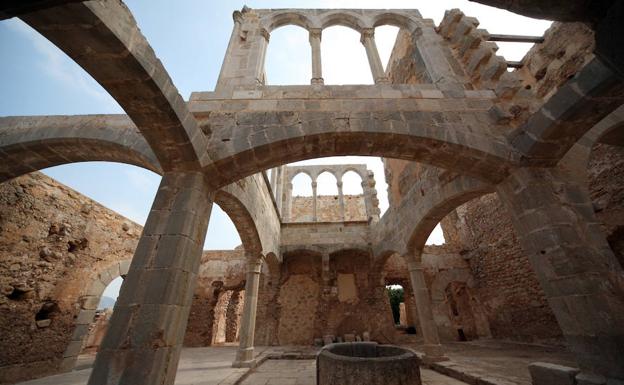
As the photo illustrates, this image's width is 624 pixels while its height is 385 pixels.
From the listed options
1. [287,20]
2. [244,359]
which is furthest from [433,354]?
[287,20]

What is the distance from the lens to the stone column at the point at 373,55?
4.96 m

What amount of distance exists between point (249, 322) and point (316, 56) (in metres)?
6.17

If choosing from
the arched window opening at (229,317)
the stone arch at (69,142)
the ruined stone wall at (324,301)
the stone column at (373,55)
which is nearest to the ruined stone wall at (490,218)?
the stone column at (373,55)

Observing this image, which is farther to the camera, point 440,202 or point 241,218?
point 241,218

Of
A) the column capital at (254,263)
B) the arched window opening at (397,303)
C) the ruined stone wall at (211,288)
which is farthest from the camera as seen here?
the arched window opening at (397,303)

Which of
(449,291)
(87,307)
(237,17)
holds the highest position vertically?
(237,17)

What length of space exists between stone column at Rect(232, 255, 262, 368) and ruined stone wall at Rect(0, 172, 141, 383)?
4.03 metres

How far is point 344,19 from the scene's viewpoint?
5.95 meters

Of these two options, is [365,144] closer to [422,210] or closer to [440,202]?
[440,202]

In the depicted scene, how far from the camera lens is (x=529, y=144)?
3.22m

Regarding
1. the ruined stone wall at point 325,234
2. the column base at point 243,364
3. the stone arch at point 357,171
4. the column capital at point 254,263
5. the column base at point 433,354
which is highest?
the stone arch at point 357,171

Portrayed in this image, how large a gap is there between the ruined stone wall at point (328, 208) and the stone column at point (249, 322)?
951 centimetres

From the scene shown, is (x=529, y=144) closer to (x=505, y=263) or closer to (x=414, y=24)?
(x=414, y=24)

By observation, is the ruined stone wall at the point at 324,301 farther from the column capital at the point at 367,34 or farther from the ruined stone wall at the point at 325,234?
the column capital at the point at 367,34
